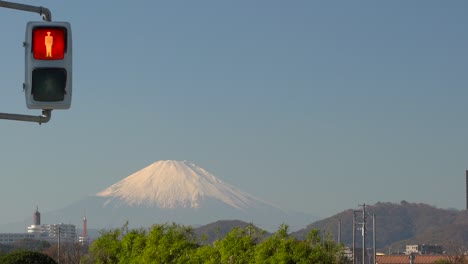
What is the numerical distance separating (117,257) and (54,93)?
35.7m

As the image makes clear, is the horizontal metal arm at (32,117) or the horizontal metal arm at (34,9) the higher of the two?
the horizontal metal arm at (34,9)

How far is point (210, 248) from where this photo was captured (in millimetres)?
37781

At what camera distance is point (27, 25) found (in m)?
8.89

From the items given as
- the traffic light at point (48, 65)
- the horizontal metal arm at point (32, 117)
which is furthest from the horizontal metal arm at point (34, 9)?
the horizontal metal arm at point (32, 117)

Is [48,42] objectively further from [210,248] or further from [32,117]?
[210,248]

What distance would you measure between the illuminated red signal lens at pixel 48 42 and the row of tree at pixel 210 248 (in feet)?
80.6

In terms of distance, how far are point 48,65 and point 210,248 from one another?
2914 centimetres

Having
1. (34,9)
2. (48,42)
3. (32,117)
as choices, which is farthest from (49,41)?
(32,117)

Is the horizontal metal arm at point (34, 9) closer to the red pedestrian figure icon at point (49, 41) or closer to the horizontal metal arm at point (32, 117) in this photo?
the red pedestrian figure icon at point (49, 41)

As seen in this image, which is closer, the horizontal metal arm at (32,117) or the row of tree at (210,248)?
the horizontal metal arm at (32,117)

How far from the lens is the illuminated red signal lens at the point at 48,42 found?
892 centimetres

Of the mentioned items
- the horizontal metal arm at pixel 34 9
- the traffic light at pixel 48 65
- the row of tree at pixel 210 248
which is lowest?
the row of tree at pixel 210 248

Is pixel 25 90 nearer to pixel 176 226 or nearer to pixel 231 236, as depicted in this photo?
pixel 231 236

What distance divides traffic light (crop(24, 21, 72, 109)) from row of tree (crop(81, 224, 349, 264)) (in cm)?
2442
